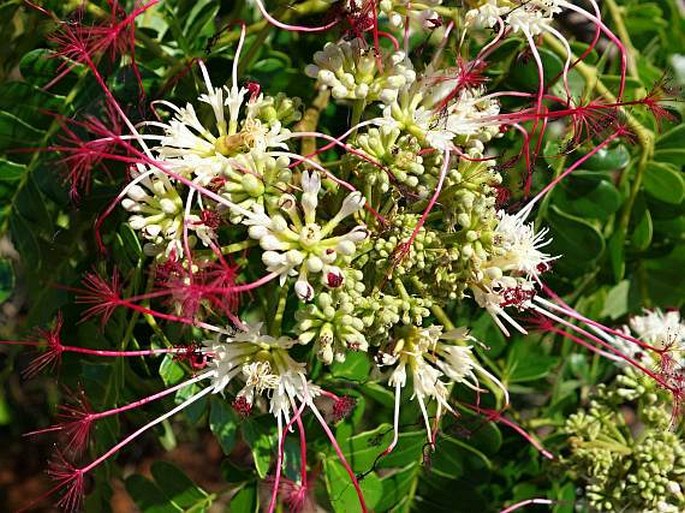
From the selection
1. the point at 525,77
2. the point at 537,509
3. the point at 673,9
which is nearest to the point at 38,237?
the point at 525,77

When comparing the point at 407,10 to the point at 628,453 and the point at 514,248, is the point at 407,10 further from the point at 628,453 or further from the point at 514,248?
the point at 628,453

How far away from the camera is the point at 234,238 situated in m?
1.68

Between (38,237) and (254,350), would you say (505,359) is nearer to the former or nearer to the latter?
(254,350)

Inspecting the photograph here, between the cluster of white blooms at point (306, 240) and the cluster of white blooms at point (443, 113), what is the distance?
0.17 meters

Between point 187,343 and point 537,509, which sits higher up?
point 187,343

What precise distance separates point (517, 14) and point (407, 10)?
183mm

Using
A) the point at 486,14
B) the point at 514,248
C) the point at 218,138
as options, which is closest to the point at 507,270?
the point at 514,248

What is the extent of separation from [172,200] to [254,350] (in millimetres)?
275

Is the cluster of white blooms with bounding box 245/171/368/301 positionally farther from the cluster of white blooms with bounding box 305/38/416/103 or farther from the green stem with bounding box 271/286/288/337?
the cluster of white blooms with bounding box 305/38/416/103

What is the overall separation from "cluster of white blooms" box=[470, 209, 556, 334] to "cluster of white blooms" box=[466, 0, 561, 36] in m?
0.31

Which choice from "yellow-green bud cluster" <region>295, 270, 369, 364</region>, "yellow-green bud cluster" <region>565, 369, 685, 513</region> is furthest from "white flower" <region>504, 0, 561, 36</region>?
"yellow-green bud cluster" <region>565, 369, 685, 513</region>

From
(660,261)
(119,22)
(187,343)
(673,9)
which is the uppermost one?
(119,22)

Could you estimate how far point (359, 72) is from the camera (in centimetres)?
155

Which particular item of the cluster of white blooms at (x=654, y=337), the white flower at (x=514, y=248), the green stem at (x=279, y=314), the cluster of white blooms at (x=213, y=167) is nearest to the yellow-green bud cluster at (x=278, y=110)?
the cluster of white blooms at (x=213, y=167)
